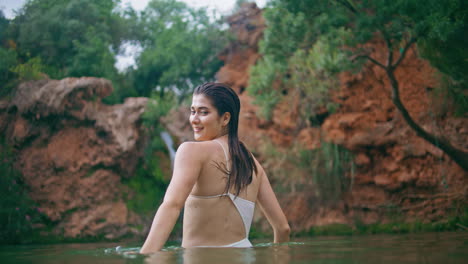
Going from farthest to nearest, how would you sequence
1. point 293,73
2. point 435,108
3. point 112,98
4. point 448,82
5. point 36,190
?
point 112,98 < point 36,190 < point 293,73 < point 435,108 < point 448,82

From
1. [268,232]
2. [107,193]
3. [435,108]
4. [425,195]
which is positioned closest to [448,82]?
[435,108]

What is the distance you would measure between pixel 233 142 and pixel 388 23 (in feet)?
20.2

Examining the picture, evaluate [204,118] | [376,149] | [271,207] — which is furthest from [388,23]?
[204,118]

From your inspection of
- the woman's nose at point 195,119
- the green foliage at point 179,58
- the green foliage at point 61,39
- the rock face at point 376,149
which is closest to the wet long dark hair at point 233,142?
the woman's nose at point 195,119

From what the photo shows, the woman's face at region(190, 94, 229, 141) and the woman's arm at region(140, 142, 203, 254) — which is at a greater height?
the woman's face at region(190, 94, 229, 141)

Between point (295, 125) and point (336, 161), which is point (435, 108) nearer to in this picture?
point (336, 161)

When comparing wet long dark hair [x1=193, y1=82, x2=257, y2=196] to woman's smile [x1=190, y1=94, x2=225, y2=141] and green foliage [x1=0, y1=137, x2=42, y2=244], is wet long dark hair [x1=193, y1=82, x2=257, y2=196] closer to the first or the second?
woman's smile [x1=190, y1=94, x2=225, y2=141]

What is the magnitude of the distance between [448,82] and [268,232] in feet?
17.8

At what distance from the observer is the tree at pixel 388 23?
20.0 feet

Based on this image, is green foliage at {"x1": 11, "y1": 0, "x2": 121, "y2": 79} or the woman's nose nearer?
the woman's nose

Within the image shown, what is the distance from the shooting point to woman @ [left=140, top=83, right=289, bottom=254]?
2536 mm

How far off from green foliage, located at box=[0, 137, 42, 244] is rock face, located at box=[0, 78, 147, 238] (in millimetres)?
327

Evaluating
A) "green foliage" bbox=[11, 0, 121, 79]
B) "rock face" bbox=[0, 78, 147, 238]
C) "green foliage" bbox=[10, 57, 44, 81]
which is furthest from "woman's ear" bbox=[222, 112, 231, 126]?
"green foliage" bbox=[11, 0, 121, 79]

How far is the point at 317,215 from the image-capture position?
36.3 feet
